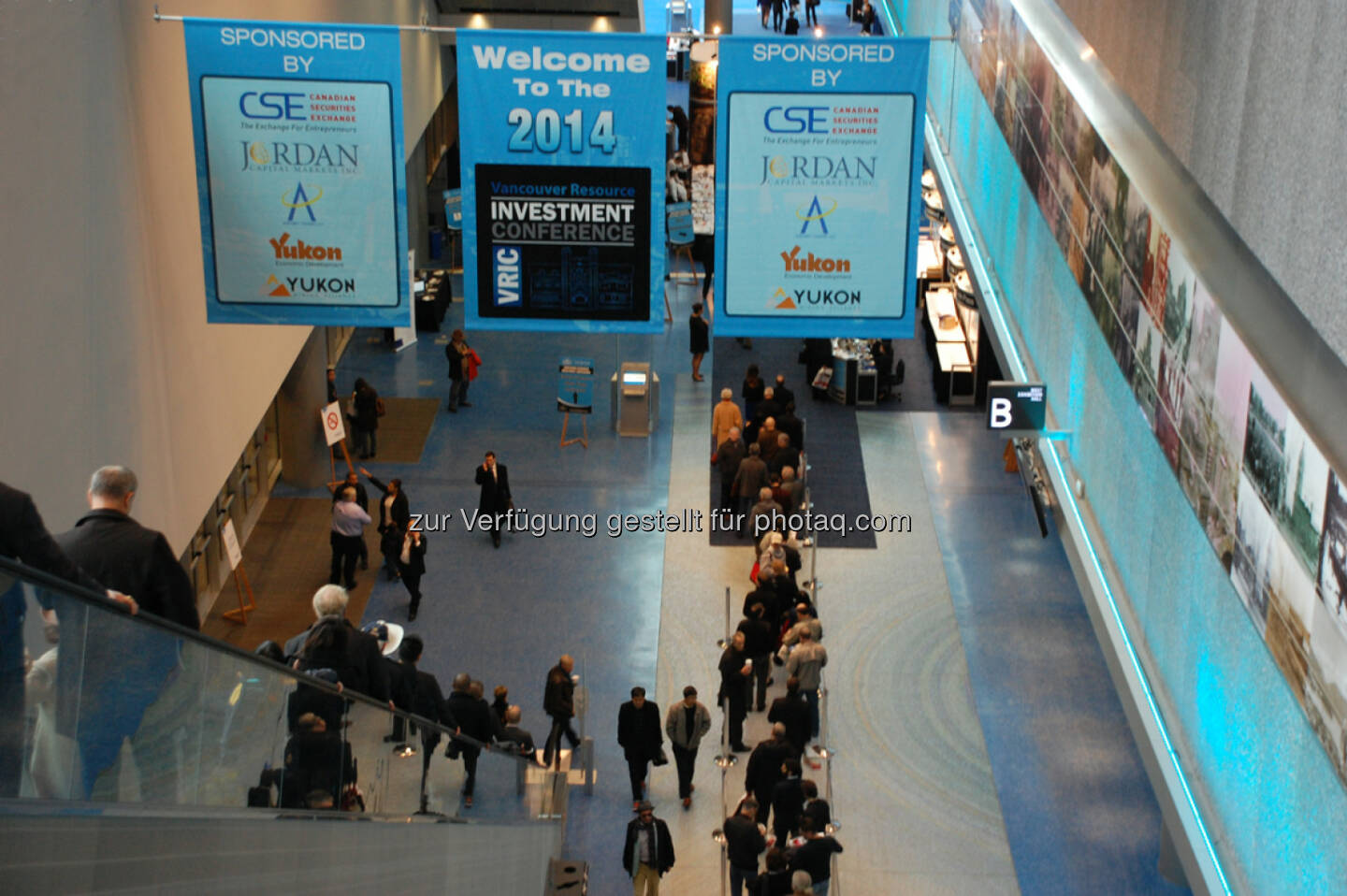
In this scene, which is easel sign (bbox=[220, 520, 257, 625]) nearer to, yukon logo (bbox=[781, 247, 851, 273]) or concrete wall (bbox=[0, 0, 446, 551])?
concrete wall (bbox=[0, 0, 446, 551])

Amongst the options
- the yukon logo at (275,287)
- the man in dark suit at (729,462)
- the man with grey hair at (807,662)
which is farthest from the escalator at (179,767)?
the man in dark suit at (729,462)

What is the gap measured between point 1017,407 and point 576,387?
29.6ft

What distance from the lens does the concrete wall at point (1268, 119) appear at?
602 centimetres

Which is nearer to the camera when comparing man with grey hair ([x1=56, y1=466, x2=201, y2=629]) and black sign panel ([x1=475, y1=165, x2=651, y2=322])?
man with grey hair ([x1=56, y1=466, x2=201, y2=629])

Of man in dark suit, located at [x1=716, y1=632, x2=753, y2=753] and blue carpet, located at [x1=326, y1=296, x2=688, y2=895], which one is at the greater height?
man in dark suit, located at [x1=716, y1=632, x2=753, y2=753]

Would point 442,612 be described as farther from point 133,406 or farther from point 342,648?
point 342,648

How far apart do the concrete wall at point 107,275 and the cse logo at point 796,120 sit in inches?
192

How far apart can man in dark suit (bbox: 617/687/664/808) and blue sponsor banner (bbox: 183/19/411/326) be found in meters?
3.66

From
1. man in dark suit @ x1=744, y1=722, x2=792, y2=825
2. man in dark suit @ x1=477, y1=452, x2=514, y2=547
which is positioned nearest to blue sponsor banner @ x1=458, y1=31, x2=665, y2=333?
man in dark suit @ x1=744, y1=722, x2=792, y2=825

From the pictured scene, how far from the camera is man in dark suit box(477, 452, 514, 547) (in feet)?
57.0

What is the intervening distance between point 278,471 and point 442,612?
422cm

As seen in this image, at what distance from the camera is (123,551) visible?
6270 millimetres

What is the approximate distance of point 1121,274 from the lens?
34.4 ft

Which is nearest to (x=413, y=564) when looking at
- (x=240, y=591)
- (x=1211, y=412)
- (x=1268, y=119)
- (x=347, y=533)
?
(x=347, y=533)
